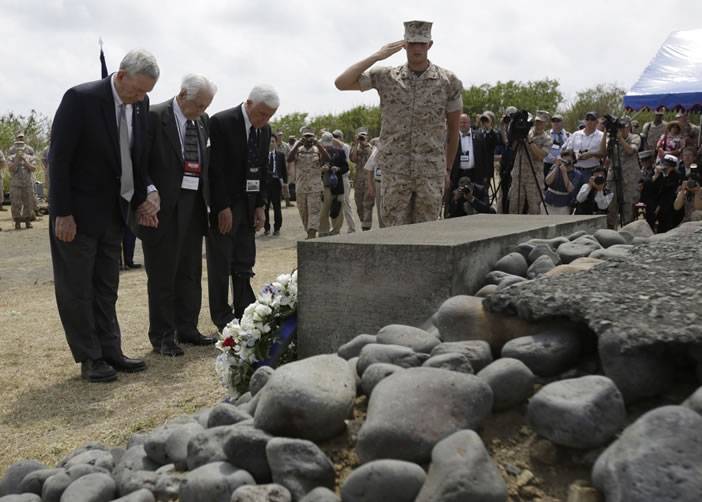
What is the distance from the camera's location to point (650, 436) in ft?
6.86

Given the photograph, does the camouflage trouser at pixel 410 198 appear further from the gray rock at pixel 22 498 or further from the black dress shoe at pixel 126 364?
the gray rock at pixel 22 498

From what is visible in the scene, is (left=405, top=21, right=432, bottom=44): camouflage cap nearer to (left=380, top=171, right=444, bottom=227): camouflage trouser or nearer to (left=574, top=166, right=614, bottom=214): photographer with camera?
(left=380, top=171, right=444, bottom=227): camouflage trouser

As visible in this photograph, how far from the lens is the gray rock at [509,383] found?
2650mm

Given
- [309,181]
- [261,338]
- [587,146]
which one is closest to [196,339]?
[261,338]

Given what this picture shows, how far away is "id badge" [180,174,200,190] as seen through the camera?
5.86 meters

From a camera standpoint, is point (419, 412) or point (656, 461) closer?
point (656, 461)

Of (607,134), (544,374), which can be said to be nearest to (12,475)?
(544,374)

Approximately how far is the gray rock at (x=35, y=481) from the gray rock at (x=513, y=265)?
7.38 ft

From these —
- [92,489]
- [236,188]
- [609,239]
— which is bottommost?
[92,489]

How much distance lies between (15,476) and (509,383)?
1.87 m

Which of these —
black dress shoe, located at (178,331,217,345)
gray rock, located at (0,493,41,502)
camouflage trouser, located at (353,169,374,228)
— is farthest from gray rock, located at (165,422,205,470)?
camouflage trouser, located at (353,169,374,228)

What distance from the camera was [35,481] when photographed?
3.05 m

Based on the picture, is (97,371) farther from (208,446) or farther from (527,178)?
(527,178)

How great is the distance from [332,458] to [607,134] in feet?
32.2
